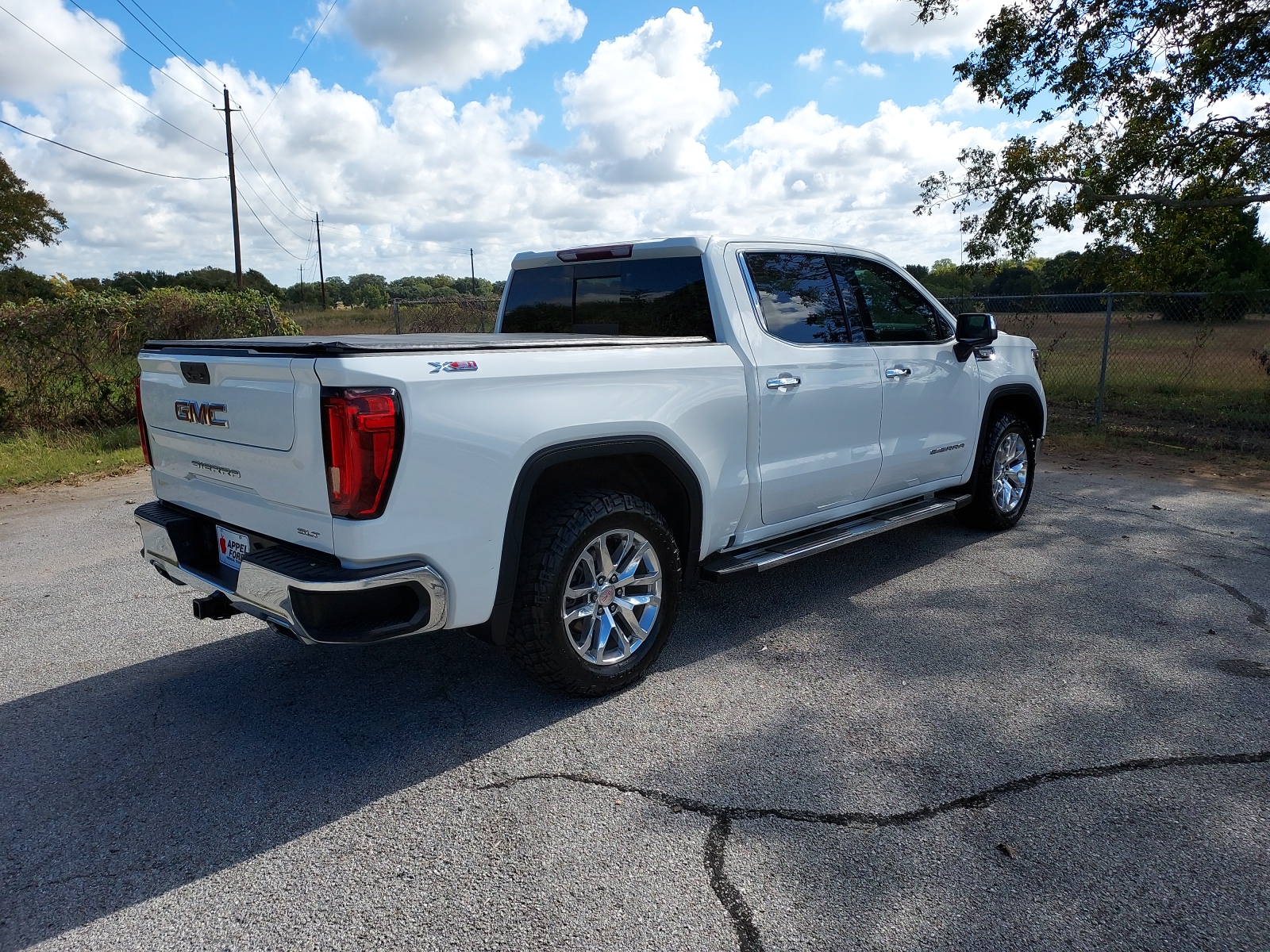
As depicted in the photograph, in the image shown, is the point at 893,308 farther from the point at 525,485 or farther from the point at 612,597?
the point at 525,485

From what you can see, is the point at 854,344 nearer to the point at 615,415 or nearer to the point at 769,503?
the point at 769,503

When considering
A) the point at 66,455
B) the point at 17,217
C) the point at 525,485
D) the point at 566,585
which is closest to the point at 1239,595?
the point at 566,585

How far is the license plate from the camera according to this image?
11.0 ft

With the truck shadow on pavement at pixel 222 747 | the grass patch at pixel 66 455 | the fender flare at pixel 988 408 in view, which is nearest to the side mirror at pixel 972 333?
the fender flare at pixel 988 408

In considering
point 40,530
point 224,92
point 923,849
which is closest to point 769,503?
point 923,849

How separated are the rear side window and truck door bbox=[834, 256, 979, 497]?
3.58 ft

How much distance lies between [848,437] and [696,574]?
4.04 feet

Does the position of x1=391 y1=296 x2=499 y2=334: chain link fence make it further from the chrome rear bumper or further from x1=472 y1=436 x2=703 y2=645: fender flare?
the chrome rear bumper

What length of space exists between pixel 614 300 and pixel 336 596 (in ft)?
7.87

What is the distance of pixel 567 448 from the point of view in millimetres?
3332

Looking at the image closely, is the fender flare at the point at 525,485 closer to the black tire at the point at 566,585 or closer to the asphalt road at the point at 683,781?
A: the black tire at the point at 566,585

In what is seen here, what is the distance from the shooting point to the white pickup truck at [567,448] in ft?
9.50

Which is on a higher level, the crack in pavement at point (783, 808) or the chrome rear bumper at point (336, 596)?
the chrome rear bumper at point (336, 596)

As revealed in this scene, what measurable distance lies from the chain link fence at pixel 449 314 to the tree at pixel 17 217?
1190 inches
